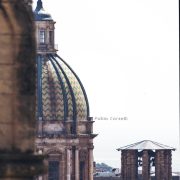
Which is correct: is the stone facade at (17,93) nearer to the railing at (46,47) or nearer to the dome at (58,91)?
the dome at (58,91)

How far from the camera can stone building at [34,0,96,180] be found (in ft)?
270

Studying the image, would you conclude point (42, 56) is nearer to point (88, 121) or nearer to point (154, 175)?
point (88, 121)

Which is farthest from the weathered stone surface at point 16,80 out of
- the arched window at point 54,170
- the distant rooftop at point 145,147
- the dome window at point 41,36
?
the distant rooftop at point 145,147

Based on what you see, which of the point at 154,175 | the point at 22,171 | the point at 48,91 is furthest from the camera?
the point at 154,175

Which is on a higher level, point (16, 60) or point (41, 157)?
point (16, 60)

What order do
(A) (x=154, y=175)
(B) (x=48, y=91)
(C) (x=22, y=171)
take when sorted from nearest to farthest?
(C) (x=22, y=171)
(B) (x=48, y=91)
(A) (x=154, y=175)

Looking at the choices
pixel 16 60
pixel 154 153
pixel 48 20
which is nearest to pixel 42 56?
pixel 48 20

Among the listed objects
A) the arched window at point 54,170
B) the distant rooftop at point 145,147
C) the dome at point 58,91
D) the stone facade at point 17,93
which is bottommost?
the arched window at point 54,170

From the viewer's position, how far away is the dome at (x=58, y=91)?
81.8 m

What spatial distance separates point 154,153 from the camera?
85688 mm

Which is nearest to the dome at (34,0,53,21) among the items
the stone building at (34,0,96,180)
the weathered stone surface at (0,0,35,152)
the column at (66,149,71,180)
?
the stone building at (34,0,96,180)

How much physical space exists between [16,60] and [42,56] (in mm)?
75701

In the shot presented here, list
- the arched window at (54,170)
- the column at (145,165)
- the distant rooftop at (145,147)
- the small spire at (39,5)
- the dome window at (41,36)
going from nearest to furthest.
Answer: the arched window at (54,170) → the dome window at (41,36) → the column at (145,165) → the distant rooftop at (145,147) → the small spire at (39,5)

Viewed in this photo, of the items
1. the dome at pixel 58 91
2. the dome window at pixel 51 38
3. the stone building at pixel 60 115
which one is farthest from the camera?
the dome window at pixel 51 38
